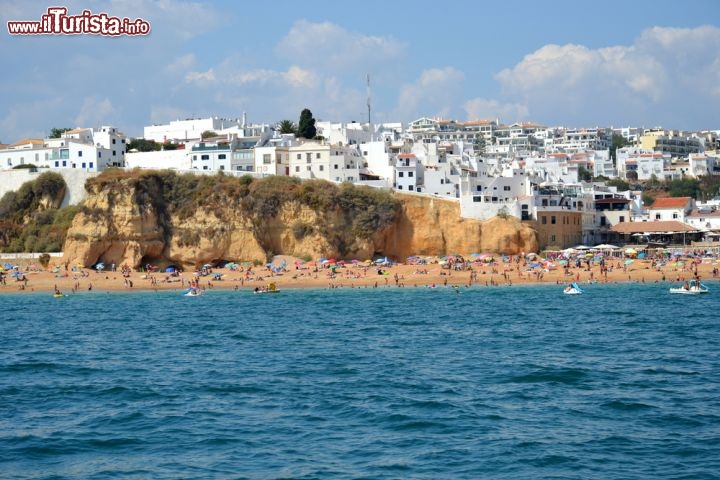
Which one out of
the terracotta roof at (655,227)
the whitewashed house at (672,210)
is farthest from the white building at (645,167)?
the terracotta roof at (655,227)

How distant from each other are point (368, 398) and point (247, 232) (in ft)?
155

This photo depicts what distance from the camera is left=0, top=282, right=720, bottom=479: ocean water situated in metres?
17.4

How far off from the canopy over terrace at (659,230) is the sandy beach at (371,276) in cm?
1016

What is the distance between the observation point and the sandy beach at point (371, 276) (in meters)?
61.2

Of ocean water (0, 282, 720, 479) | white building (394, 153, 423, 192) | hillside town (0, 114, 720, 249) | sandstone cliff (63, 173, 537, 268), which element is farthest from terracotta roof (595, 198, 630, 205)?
ocean water (0, 282, 720, 479)

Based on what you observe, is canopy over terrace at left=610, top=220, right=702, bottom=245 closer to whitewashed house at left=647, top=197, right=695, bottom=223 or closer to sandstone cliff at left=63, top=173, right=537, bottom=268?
whitewashed house at left=647, top=197, right=695, bottom=223

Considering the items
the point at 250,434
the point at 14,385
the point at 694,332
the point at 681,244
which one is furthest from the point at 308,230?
the point at 250,434

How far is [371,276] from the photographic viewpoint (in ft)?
208

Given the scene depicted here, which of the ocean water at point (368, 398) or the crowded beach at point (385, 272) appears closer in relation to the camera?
the ocean water at point (368, 398)

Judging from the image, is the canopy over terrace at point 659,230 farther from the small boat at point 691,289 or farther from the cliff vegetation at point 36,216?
the cliff vegetation at point 36,216

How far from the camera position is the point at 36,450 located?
1838 centimetres

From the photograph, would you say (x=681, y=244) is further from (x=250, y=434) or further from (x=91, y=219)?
(x=250, y=434)

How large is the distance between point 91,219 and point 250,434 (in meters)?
51.1

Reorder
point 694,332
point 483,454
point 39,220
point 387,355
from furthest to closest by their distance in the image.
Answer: point 39,220 → point 694,332 → point 387,355 → point 483,454
